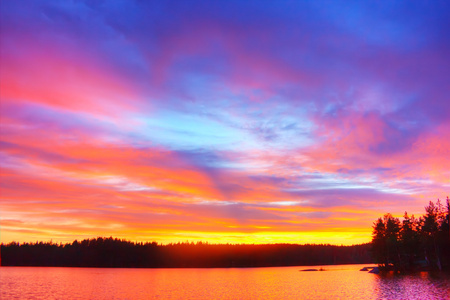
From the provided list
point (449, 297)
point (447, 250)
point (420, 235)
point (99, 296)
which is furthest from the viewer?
point (420, 235)

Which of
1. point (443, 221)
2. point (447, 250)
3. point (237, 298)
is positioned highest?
point (443, 221)

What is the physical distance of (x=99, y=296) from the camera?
7056 cm

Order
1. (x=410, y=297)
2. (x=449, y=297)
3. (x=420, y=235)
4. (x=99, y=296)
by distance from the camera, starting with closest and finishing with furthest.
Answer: (x=449, y=297), (x=410, y=297), (x=99, y=296), (x=420, y=235)

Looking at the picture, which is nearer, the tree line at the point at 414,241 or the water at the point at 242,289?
the water at the point at 242,289

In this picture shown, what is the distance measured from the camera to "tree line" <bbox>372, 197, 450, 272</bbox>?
108000 millimetres

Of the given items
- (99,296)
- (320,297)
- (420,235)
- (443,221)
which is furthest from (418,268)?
(99,296)

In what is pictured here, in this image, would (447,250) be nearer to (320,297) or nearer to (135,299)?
(320,297)

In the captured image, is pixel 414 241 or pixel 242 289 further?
pixel 414 241

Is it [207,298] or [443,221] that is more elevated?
[443,221]

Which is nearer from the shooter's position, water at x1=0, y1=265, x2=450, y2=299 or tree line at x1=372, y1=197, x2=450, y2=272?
water at x1=0, y1=265, x2=450, y2=299

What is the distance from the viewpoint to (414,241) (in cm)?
11625

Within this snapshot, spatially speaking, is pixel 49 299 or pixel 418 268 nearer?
pixel 49 299

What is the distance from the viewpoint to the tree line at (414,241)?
108000 millimetres

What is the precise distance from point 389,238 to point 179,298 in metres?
83.1
